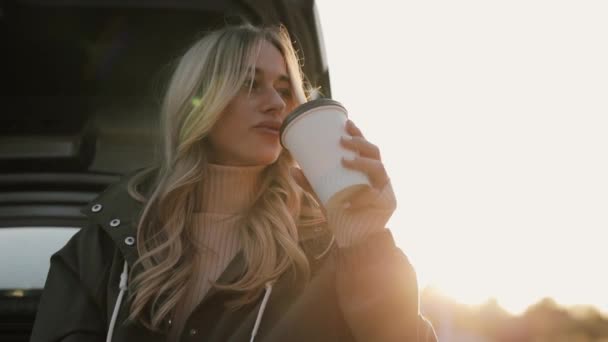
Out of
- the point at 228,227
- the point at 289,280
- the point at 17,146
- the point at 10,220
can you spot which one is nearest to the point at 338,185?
the point at 289,280

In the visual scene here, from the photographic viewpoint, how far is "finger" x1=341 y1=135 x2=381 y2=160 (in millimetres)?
2115

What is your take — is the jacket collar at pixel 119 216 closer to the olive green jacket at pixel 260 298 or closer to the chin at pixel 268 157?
the olive green jacket at pixel 260 298

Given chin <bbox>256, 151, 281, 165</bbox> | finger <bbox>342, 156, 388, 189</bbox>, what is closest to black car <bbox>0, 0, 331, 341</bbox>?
chin <bbox>256, 151, 281, 165</bbox>

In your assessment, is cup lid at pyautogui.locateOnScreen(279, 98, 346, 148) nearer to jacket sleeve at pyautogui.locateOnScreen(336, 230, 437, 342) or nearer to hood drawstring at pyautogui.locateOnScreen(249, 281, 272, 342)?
jacket sleeve at pyautogui.locateOnScreen(336, 230, 437, 342)

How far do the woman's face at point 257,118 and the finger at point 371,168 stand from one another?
1.45 ft

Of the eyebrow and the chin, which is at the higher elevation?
the eyebrow

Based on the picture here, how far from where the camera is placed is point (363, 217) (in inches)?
86.8

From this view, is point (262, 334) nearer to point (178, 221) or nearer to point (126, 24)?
point (178, 221)

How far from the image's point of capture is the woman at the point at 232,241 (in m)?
2.22

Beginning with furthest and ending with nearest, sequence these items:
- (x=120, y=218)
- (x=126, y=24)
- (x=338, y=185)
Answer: (x=126, y=24), (x=120, y=218), (x=338, y=185)

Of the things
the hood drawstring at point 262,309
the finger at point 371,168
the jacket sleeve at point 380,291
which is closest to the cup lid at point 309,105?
the finger at point 371,168

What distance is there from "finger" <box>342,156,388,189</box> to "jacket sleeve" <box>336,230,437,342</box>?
0.15 meters

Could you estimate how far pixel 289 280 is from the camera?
2432 millimetres

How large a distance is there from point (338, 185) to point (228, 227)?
0.59 metres
